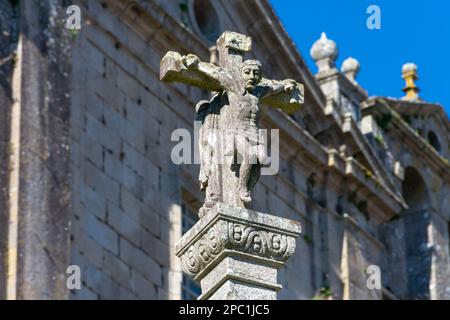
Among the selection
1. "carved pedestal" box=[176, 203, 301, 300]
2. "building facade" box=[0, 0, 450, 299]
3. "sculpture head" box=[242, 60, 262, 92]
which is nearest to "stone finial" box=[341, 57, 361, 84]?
"building facade" box=[0, 0, 450, 299]

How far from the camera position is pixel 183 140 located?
31375 millimetres

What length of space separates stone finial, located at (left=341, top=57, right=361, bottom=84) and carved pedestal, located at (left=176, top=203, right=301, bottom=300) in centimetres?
2061

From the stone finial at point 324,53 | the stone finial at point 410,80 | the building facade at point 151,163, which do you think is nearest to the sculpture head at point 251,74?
the building facade at point 151,163

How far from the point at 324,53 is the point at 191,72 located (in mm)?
18776

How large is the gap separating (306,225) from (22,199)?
314 inches

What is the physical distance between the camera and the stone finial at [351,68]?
3834 cm

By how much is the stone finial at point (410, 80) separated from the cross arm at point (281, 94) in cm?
2163

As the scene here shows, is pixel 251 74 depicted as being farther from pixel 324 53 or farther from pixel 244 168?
pixel 324 53

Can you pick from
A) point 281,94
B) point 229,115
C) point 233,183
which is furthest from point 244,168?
point 281,94

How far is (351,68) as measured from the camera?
127 feet

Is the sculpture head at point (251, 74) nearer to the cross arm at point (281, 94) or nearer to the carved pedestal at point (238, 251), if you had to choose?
the cross arm at point (281, 94)

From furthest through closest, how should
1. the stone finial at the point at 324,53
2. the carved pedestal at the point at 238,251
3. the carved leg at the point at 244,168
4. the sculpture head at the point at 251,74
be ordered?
the stone finial at the point at 324,53 → the sculpture head at the point at 251,74 → the carved leg at the point at 244,168 → the carved pedestal at the point at 238,251

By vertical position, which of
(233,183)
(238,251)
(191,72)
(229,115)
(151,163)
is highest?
(151,163)
